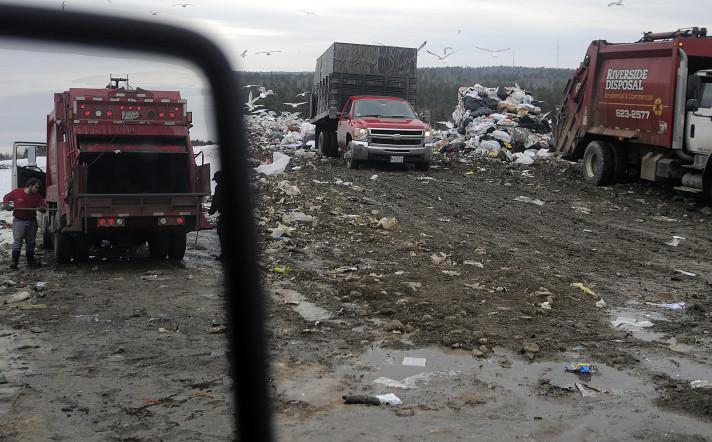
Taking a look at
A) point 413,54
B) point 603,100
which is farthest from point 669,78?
point 413,54

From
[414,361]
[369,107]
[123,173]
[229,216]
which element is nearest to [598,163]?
[369,107]

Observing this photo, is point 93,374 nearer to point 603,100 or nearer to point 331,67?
point 603,100

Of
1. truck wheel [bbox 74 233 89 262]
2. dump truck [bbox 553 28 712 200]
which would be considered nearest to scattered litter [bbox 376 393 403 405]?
truck wheel [bbox 74 233 89 262]

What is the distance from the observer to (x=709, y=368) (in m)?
5.55

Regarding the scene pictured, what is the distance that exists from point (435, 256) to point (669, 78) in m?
7.48

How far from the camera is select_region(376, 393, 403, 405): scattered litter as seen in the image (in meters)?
4.92

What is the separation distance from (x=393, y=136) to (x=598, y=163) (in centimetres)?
502

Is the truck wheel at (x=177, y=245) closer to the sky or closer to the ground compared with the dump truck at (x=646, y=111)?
closer to the ground

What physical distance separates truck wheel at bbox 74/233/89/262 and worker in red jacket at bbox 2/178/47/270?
0.52 m

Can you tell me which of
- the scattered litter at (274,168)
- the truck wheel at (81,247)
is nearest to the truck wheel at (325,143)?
the scattered litter at (274,168)

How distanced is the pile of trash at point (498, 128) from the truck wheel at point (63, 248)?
47.2 feet

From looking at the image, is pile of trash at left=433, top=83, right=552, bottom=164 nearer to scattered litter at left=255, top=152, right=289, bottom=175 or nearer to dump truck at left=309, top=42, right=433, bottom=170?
dump truck at left=309, top=42, right=433, bottom=170

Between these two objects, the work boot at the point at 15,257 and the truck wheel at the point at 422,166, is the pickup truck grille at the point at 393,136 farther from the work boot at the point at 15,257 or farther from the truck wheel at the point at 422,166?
the work boot at the point at 15,257

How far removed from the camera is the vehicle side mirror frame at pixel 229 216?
499 centimetres
